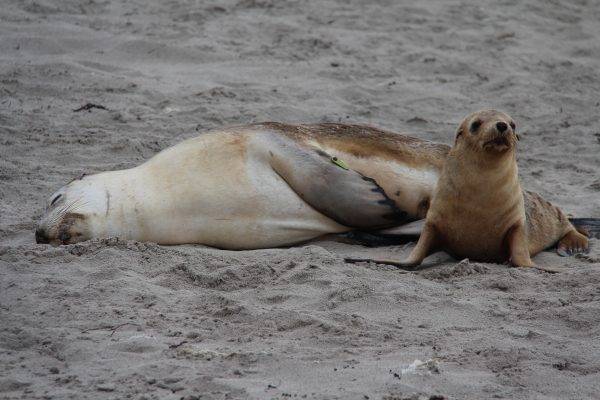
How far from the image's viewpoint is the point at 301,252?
4.98 m

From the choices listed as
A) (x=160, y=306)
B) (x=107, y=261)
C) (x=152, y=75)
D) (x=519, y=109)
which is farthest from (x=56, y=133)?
(x=519, y=109)

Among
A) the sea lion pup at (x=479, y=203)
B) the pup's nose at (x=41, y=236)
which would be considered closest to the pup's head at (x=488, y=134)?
the sea lion pup at (x=479, y=203)

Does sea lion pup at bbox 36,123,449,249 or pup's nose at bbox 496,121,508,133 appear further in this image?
sea lion pup at bbox 36,123,449,249

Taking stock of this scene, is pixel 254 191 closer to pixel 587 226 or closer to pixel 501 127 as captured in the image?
pixel 501 127

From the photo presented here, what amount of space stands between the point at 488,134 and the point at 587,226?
1.18 meters

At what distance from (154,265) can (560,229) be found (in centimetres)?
221

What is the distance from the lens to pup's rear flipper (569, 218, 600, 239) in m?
5.77

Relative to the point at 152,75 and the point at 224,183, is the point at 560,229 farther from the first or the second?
the point at 152,75

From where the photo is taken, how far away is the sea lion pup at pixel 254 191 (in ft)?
17.1

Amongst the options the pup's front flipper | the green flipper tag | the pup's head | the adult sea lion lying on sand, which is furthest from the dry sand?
the pup's head

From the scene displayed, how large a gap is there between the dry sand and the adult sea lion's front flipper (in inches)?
7.3

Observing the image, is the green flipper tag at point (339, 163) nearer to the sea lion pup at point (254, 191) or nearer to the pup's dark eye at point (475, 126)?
the sea lion pup at point (254, 191)

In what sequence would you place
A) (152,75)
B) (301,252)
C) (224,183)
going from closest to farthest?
(301,252) → (224,183) → (152,75)

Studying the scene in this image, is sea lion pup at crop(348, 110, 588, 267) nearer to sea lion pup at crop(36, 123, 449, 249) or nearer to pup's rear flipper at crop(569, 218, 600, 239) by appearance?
sea lion pup at crop(36, 123, 449, 249)
